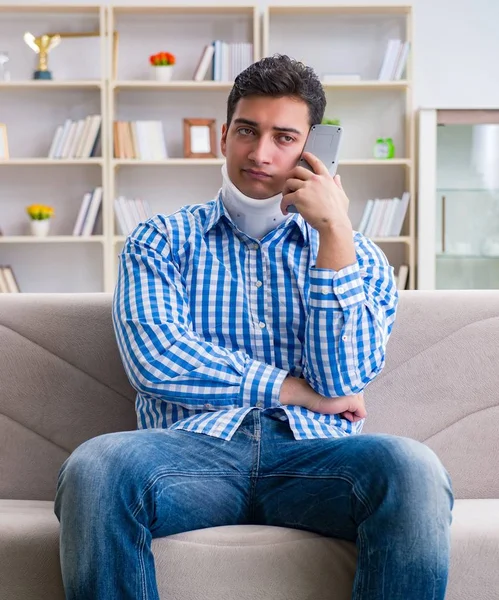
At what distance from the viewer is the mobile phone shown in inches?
67.2

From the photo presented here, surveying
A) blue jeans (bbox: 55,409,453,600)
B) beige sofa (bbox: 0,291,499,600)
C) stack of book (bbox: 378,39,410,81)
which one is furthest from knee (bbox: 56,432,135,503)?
stack of book (bbox: 378,39,410,81)

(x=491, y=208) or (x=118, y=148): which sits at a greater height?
(x=118, y=148)

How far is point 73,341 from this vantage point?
1811 mm

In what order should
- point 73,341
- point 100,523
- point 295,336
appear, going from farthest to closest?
point 73,341 < point 295,336 < point 100,523

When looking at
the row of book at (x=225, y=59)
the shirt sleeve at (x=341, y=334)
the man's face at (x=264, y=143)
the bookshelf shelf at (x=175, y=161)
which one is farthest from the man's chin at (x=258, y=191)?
the row of book at (x=225, y=59)

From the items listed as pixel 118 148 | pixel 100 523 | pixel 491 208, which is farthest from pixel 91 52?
pixel 100 523

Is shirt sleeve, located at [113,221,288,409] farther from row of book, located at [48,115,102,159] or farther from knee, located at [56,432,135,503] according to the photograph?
row of book, located at [48,115,102,159]

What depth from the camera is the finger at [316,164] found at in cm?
163

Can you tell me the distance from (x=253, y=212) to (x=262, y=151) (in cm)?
12

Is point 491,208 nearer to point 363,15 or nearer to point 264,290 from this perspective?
point 363,15

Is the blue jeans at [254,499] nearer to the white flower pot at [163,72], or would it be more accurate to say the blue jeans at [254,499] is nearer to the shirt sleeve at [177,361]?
the shirt sleeve at [177,361]

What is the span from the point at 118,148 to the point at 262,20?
3.79ft

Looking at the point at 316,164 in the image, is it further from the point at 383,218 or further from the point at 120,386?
the point at 383,218

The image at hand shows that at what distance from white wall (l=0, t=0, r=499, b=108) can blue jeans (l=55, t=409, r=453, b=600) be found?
411cm
